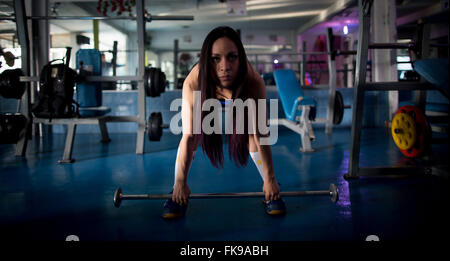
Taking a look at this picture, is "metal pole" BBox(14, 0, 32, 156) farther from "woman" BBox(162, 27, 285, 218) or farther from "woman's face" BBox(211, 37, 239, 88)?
"woman's face" BBox(211, 37, 239, 88)

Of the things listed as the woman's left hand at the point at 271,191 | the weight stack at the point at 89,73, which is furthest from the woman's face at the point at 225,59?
the weight stack at the point at 89,73

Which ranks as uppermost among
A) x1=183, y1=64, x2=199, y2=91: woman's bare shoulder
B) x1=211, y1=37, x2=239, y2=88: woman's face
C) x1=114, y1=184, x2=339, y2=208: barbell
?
x1=211, y1=37, x2=239, y2=88: woman's face

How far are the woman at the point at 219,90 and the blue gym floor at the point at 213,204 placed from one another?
0.16 meters

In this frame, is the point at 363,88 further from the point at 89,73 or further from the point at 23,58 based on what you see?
the point at 23,58

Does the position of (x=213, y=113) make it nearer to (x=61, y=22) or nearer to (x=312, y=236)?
(x=312, y=236)

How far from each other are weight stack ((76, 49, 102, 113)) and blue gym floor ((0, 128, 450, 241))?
73cm

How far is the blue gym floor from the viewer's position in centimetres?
114

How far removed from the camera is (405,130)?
7.17ft

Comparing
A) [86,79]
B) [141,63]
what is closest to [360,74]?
[141,63]

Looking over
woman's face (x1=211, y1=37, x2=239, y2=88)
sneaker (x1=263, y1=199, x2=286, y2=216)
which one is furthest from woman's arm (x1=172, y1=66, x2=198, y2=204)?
sneaker (x1=263, y1=199, x2=286, y2=216)

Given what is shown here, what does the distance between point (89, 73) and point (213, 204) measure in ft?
7.06

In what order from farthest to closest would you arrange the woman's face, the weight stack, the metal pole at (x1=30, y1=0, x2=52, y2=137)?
the metal pole at (x1=30, y1=0, x2=52, y2=137), the weight stack, the woman's face

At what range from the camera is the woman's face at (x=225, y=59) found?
3.40ft

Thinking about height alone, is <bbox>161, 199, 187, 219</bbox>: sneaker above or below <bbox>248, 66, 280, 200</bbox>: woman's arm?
below
